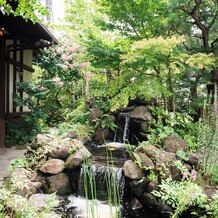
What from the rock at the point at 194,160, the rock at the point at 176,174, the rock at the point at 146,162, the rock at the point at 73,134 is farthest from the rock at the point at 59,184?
the rock at the point at 194,160

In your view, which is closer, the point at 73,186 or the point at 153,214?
the point at 153,214

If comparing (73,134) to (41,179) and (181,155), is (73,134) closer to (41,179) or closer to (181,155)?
(41,179)

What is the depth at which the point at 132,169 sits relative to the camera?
6.62 meters

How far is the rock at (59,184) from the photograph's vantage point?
6.62m

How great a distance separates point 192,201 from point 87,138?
5.58m

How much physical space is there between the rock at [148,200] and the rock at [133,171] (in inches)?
15.9

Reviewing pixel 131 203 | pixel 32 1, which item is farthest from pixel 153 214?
pixel 32 1

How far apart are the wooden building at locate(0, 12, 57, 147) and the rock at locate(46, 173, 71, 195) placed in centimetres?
294

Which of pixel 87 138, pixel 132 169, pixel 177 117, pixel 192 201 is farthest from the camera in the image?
pixel 87 138

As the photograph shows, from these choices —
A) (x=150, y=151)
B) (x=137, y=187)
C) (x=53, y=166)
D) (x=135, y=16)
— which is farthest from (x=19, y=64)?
Result: (x=137, y=187)

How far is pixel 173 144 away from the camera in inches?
301

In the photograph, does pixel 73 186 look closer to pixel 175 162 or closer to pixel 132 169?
pixel 132 169

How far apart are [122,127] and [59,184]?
4.76 metres

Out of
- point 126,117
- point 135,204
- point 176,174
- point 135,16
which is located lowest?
point 135,204
